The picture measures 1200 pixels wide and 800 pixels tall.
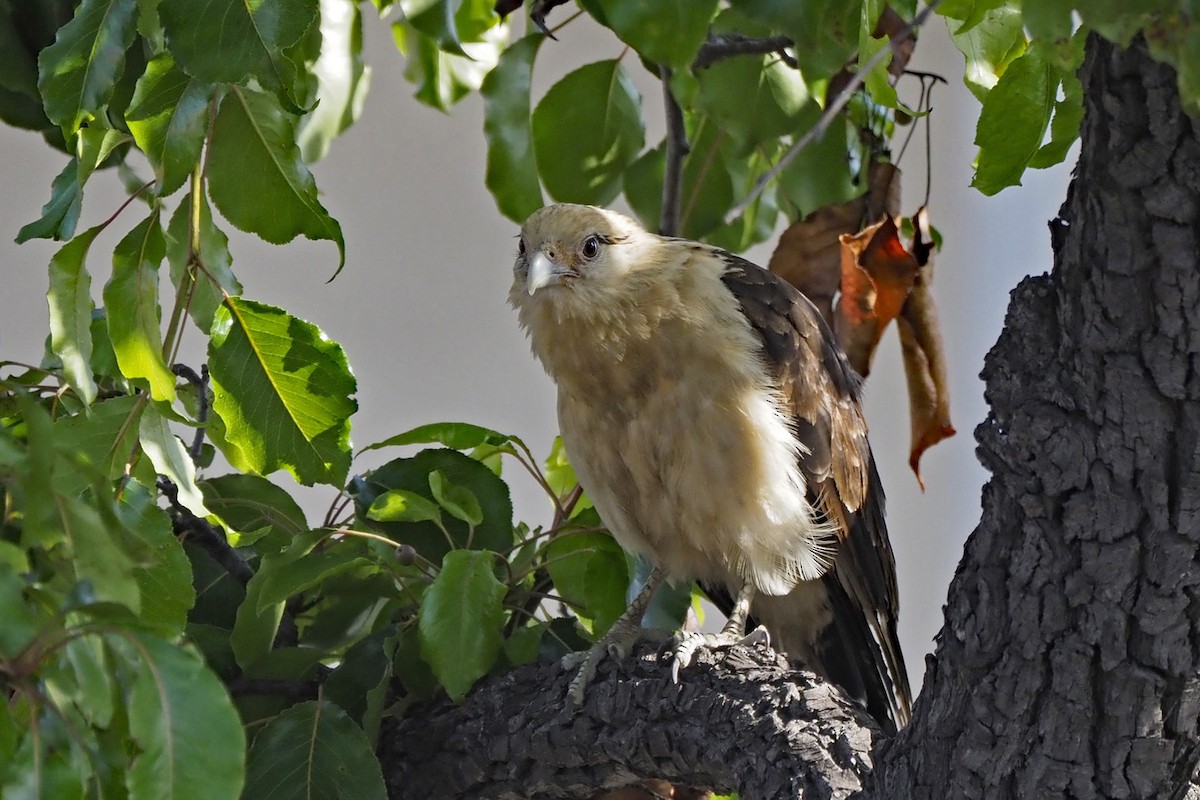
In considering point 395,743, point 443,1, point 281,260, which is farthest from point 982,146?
point 281,260

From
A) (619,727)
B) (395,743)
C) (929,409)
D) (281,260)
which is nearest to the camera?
(619,727)

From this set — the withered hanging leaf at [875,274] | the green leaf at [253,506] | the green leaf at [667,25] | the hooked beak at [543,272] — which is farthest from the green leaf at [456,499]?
the green leaf at [667,25]

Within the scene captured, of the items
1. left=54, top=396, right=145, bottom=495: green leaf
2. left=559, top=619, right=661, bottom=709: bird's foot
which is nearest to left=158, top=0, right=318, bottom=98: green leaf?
left=54, top=396, right=145, bottom=495: green leaf

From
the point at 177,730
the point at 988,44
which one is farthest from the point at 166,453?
the point at 988,44

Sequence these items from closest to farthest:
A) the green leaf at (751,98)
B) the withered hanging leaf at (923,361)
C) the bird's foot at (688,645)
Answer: the bird's foot at (688,645)
the green leaf at (751,98)
the withered hanging leaf at (923,361)

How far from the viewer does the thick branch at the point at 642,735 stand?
3.22ft

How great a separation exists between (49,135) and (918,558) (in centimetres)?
293

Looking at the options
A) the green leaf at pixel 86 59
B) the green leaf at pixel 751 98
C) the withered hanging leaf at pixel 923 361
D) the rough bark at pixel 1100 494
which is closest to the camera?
the rough bark at pixel 1100 494

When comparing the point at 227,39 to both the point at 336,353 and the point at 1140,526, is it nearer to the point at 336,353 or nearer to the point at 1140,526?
the point at 336,353

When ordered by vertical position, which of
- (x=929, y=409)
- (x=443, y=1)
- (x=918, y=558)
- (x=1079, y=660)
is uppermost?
(x=918, y=558)

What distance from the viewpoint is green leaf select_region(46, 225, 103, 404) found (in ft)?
2.97

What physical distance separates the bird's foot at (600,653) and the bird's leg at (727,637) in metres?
0.05

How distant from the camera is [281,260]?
295 cm

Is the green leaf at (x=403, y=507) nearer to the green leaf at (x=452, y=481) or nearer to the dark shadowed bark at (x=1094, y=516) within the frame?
the green leaf at (x=452, y=481)
